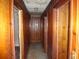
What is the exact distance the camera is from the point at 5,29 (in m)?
1.85

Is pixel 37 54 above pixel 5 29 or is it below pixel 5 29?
below

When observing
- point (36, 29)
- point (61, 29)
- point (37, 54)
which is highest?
point (61, 29)

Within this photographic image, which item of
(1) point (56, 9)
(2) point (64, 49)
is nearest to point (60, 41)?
(2) point (64, 49)

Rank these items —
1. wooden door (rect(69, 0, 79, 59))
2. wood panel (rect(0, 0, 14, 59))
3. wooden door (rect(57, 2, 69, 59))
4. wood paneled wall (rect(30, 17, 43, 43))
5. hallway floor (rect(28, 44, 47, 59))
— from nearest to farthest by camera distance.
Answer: wooden door (rect(69, 0, 79, 59)) → wood panel (rect(0, 0, 14, 59)) → wooden door (rect(57, 2, 69, 59)) → hallway floor (rect(28, 44, 47, 59)) → wood paneled wall (rect(30, 17, 43, 43))

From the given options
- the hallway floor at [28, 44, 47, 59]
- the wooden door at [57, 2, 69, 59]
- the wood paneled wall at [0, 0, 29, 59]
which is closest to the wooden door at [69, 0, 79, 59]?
the wood paneled wall at [0, 0, 29, 59]

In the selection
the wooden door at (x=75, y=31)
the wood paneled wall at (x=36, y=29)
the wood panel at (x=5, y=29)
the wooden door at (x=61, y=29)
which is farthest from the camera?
the wood paneled wall at (x=36, y=29)

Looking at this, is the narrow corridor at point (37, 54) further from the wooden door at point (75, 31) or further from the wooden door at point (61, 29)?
the wooden door at point (75, 31)

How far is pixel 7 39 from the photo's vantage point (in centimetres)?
187

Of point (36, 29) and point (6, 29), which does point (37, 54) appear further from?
point (6, 29)

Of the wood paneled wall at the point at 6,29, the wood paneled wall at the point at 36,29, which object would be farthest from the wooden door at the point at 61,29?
the wood paneled wall at the point at 36,29

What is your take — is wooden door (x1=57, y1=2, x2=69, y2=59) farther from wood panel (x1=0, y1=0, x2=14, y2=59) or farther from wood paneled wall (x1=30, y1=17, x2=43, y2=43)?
wood paneled wall (x1=30, y1=17, x2=43, y2=43)

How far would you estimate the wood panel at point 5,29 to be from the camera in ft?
6.02

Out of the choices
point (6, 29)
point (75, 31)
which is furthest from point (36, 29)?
point (75, 31)

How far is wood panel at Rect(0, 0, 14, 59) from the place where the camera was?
1.83 m
